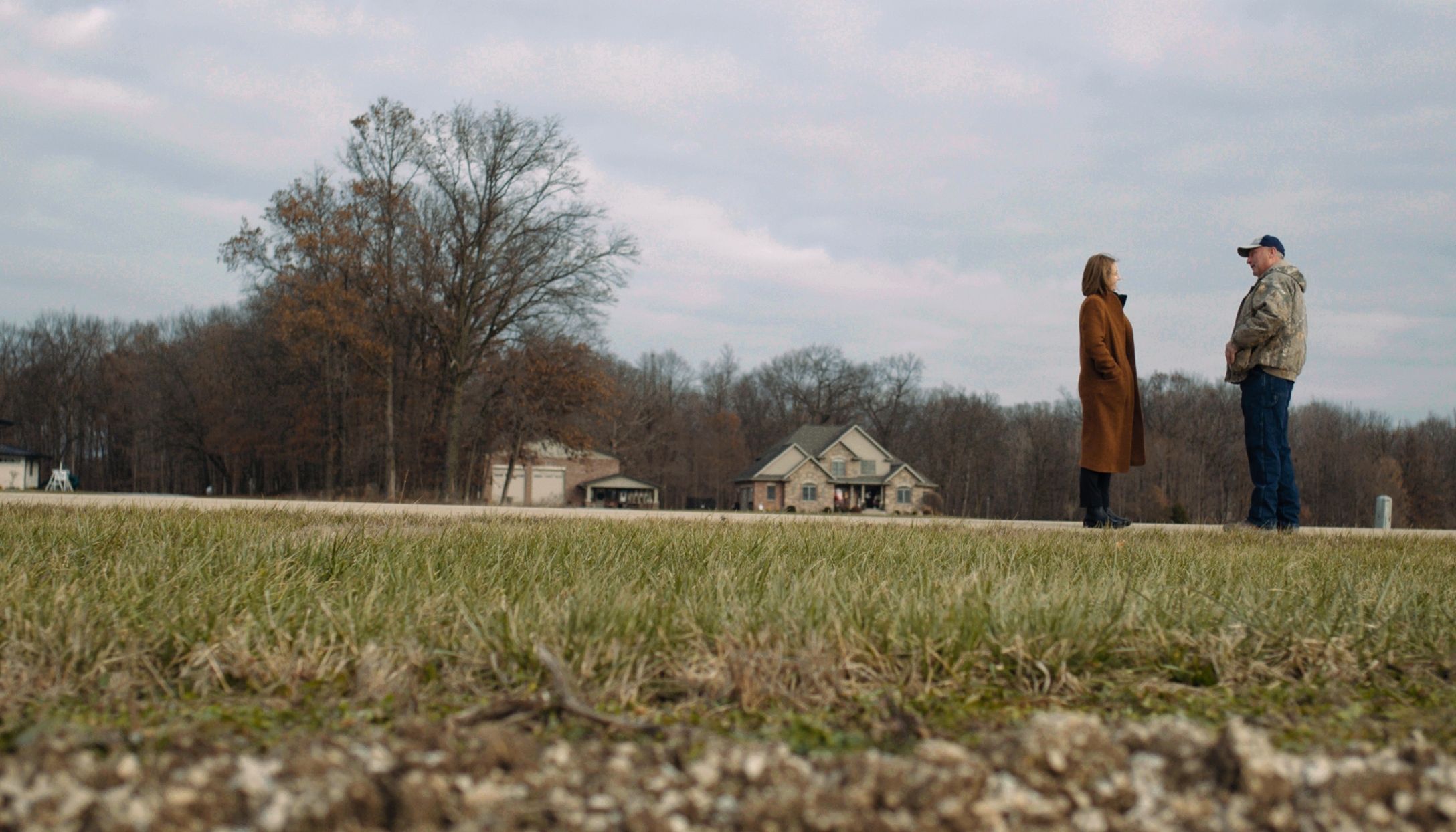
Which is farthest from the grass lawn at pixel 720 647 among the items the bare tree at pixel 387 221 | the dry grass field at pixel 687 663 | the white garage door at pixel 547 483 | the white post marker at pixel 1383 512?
the white garage door at pixel 547 483

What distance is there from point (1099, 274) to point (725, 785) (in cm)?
797

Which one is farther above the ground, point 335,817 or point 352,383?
point 352,383

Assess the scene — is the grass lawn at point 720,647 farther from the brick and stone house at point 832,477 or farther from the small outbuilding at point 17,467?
the brick and stone house at point 832,477

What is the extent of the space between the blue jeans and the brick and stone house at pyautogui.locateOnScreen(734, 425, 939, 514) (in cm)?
6233

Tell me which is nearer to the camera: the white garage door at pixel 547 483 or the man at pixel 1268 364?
the man at pixel 1268 364

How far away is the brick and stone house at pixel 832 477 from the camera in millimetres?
72250

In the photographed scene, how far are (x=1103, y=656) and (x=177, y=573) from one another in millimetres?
3057

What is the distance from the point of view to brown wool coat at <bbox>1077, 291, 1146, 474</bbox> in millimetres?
8484

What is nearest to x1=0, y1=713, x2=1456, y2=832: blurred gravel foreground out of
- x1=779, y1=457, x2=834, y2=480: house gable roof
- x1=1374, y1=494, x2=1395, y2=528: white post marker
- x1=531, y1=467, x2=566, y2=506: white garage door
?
x1=1374, y1=494, x2=1395, y2=528: white post marker

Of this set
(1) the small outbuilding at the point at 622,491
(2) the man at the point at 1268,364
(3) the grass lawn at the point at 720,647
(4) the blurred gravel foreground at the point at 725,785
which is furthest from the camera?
(1) the small outbuilding at the point at 622,491

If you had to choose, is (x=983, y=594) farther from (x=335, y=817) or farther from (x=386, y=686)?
(x=335, y=817)

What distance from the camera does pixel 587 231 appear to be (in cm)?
3566

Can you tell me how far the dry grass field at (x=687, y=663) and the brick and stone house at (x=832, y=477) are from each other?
67339 millimetres

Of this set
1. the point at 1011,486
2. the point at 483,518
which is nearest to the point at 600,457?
the point at 1011,486
